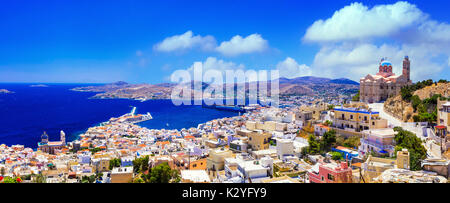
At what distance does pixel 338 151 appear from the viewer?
25.4 feet

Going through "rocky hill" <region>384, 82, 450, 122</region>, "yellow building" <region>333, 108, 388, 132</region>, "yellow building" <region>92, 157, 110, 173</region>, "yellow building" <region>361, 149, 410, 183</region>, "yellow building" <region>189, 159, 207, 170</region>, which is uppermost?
"rocky hill" <region>384, 82, 450, 122</region>

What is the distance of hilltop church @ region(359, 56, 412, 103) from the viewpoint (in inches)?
471

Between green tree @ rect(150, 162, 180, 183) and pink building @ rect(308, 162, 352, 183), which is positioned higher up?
pink building @ rect(308, 162, 352, 183)

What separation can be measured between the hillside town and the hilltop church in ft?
0.12

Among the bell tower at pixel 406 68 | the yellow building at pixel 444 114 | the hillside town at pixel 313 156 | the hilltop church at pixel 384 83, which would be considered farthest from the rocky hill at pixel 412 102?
the bell tower at pixel 406 68

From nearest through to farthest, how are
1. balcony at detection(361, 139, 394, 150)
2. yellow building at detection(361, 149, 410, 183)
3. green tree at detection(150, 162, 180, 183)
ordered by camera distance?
1. yellow building at detection(361, 149, 410, 183)
2. green tree at detection(150, 162, 180, 183)
3. balcony at detection(361, 139, 394, 150)

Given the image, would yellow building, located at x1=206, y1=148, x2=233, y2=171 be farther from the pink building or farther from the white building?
the pink building

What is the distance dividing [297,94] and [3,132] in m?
33.0

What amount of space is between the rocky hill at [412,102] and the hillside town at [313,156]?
173 millimetres

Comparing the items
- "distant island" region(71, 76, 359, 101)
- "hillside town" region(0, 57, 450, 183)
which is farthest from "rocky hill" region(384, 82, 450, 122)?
"distant island" region(71, 76, 359, 101)

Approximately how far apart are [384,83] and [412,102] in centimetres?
297

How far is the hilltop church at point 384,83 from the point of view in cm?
1196
